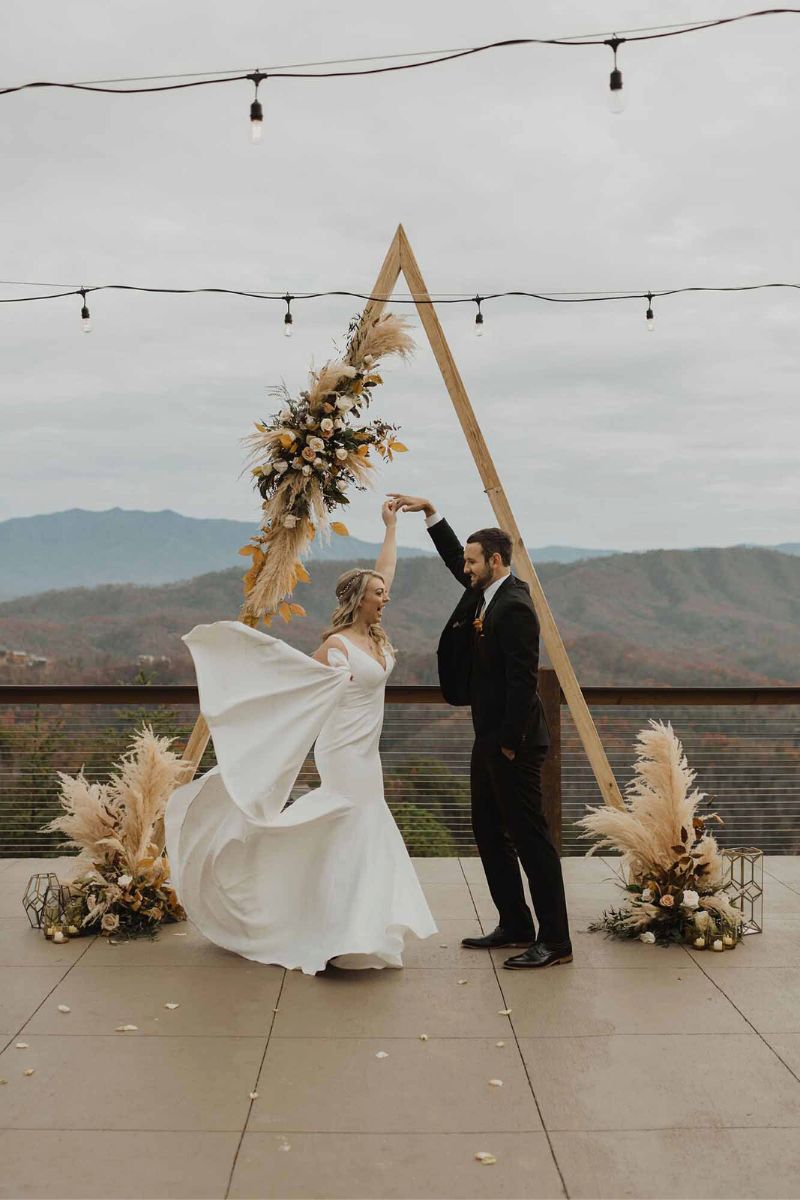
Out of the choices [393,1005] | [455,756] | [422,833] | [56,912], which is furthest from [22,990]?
[455,756]

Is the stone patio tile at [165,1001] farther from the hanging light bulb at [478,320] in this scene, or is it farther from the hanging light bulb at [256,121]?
the hanging light bulb at [256,121]

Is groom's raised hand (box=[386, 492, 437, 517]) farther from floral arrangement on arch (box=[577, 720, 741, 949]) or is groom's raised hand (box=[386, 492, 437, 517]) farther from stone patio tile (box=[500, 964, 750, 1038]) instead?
stone patio tile (box=[500, 964, 750, 1038])

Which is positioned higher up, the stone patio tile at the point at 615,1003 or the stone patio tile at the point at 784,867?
the stone patio tile at the point at 615,1003

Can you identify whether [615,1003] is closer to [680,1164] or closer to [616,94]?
[680,1164]

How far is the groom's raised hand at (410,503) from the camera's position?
211 inches

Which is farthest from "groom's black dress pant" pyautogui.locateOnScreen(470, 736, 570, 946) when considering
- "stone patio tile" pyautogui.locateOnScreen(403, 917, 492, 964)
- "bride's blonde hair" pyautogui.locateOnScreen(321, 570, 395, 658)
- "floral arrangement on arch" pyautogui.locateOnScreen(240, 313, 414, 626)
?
"floral arrangement on arch" pyautogui.locateOnScreen(240, 313, 414, 626)

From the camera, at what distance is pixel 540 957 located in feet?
16.0

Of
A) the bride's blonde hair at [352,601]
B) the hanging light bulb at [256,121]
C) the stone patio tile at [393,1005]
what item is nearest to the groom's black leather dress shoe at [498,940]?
the stone patio tile at [393,1005]

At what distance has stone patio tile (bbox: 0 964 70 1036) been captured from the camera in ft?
14.1

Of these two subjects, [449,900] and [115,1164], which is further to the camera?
[449,900]

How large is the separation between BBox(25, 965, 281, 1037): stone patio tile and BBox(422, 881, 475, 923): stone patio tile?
1.14m

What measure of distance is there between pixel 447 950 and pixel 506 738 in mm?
1002

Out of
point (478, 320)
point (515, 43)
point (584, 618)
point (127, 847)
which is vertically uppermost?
point (515, 43)

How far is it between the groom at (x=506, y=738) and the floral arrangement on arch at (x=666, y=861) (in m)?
0.42
